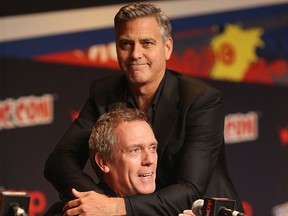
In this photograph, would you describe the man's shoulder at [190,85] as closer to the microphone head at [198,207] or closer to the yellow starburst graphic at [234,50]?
the microphone head at [198,207]

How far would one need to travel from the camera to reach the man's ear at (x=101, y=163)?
309cm

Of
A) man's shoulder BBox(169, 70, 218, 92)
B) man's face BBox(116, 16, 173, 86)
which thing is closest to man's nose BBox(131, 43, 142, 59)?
man's face BBox(116, 16, 173, 86)

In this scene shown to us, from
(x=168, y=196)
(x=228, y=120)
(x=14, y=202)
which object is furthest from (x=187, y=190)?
(x=228, y=120)

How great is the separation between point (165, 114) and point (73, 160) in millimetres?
389

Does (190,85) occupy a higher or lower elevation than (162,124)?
higher

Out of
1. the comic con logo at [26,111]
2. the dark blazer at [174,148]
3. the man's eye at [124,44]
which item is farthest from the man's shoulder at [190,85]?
the comic con logo at [26,111]

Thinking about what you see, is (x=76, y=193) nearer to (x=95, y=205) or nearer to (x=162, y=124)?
(x=95, y=205)

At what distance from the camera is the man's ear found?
3094 mm

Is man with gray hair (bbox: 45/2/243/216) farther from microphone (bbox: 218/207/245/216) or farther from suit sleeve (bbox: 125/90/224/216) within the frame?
microphone (bbox: 218/207/245/216)

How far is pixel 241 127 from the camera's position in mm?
5617

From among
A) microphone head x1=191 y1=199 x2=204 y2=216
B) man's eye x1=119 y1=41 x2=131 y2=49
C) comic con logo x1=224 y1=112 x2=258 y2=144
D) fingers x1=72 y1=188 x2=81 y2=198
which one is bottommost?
comic con logo x1=224 y1=112 x2=258 y2=144

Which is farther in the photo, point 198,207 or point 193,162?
point 193,162

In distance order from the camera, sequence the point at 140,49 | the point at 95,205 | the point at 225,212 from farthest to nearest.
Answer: the point at 140,49, the point at 95,205, the point at 225,212

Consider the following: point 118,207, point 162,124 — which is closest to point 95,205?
point 118,207
